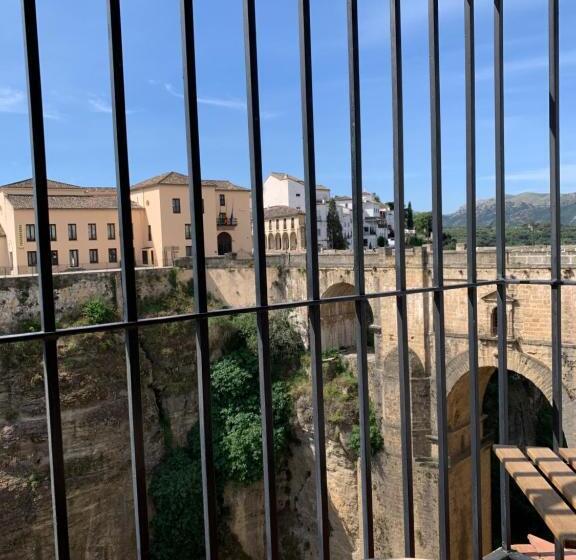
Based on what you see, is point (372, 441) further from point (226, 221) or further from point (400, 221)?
point (226, 221)

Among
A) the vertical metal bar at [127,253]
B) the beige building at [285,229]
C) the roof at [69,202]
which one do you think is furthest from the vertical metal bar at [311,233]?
the beige building at [285,229]

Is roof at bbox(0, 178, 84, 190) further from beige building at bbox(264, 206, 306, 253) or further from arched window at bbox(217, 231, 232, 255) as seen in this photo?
beige building at bbox(264, 206, 306, 253)

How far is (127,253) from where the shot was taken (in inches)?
72.6

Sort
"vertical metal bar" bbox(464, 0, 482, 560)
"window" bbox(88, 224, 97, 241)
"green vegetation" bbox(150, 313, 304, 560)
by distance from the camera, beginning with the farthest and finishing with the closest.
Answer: "window" bbox(88, 224, 97, 241) → "green vegetation" bbox(150, 313, 304, 560) → "vertical metal bar" bbox(464, 0, 482, 560)

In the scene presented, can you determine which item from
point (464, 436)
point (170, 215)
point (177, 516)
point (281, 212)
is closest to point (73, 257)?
point (170, 215)

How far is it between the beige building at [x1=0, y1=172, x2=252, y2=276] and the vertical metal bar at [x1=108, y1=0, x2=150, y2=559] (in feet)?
77.1

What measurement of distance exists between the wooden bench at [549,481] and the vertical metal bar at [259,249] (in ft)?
3.59

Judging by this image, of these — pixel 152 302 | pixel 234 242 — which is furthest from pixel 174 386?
pixel 234 242

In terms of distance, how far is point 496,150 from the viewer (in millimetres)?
3068

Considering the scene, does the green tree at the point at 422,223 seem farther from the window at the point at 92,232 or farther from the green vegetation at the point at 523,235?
the window at the point at 92,232

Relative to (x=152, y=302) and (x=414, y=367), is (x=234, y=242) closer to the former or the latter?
(x=152, y=302)

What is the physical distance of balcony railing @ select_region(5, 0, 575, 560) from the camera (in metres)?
1.67

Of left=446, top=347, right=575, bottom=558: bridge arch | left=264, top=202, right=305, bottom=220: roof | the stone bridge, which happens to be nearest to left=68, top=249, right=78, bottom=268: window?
left=264, top=202, right=305, bottom=220: roof

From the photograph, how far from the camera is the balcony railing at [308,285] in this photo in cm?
167
